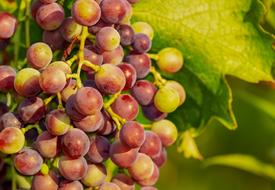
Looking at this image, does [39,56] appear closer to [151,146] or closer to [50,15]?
[50,15]

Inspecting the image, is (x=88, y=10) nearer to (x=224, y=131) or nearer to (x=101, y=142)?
(x=101, y=142)

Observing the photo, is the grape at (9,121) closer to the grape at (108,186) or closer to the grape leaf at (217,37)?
the grape at (108,186)

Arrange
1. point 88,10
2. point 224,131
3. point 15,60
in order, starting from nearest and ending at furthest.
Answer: point 88,10 → point 15,60 → point 224,131

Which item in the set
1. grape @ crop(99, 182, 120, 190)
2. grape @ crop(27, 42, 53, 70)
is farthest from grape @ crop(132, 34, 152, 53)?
grape @ crop(99, 182, 120, 190)

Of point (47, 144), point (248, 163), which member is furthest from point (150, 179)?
point (248, 163)

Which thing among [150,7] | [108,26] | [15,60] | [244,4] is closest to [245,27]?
[244,4]

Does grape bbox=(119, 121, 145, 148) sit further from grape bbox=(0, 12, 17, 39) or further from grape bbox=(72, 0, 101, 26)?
grape bbox=(0, 12, 17, 39)
